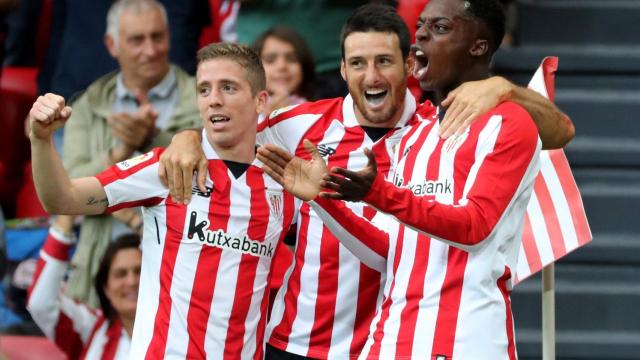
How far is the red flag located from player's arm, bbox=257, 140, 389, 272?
97 centimetres

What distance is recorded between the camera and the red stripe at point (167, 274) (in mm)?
4598

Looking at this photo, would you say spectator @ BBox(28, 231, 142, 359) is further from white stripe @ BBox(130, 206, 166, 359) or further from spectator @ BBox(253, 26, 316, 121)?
white stripe @ BBox(130, 206, 166, 359)

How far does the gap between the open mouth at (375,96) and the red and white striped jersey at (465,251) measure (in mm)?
697

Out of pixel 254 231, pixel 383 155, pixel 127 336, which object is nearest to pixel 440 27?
pixel 383 155

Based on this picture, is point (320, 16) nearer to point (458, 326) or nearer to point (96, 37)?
point (96, 37)

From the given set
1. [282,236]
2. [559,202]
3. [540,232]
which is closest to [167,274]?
[282,236]

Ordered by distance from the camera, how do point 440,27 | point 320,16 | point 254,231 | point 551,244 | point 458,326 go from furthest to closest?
point 320,16, point 551,244, point 254,231, point 440,27, point 458,326

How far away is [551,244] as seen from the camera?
516cm

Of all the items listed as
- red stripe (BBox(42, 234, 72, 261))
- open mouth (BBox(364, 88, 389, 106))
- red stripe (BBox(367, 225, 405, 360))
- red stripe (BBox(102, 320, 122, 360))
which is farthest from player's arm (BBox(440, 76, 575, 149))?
A: red stripe (BBox(42, 234, 72, 261))

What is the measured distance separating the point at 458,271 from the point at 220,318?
3.20 ft

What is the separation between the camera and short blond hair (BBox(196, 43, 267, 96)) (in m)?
4.82

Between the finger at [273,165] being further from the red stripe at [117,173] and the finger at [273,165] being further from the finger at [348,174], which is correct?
the red stripe at [117,173]

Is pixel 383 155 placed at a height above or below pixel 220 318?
above

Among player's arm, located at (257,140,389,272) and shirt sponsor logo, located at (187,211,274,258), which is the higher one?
player's arm, located at (257,140,389,272)
